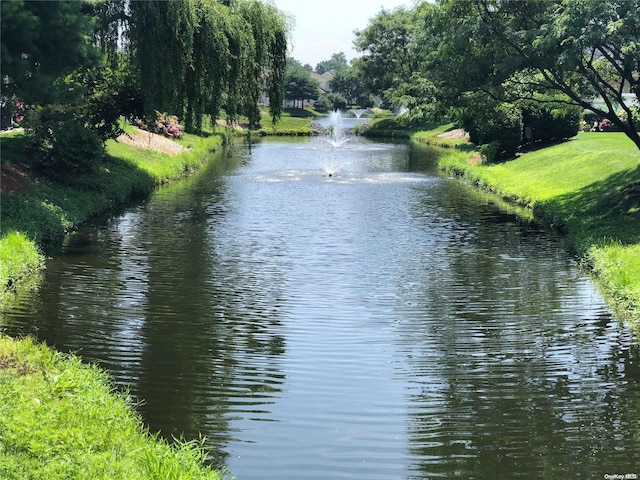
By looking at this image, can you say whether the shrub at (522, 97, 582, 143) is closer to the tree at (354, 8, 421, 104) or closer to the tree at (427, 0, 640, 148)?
the tree at (427, 0, 640, 148)

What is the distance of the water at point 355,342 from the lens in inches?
374

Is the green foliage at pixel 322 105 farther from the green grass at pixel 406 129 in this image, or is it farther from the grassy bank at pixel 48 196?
the grassy bank at pixel 48 196

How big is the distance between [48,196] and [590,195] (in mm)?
17764

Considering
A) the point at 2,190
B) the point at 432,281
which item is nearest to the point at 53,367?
the point at 432,281

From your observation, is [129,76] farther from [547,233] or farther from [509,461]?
[509,461]

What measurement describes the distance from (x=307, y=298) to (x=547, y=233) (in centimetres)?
1120

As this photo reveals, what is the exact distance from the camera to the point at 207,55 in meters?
29.1

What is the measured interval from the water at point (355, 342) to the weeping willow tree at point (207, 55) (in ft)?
16.7

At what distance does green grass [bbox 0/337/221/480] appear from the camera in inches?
312

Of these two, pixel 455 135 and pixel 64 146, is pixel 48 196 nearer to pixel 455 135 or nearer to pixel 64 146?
pixel 64 146

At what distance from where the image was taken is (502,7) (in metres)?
26.3

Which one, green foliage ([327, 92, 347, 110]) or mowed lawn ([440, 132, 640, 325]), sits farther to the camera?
green foliage ([327, 92, 347, 110])

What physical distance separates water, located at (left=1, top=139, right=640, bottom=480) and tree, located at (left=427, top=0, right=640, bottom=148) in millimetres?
4883

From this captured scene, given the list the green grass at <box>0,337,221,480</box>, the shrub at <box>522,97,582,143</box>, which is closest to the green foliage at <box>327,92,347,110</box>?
the shrub at <box>522,97,582,143</box>
